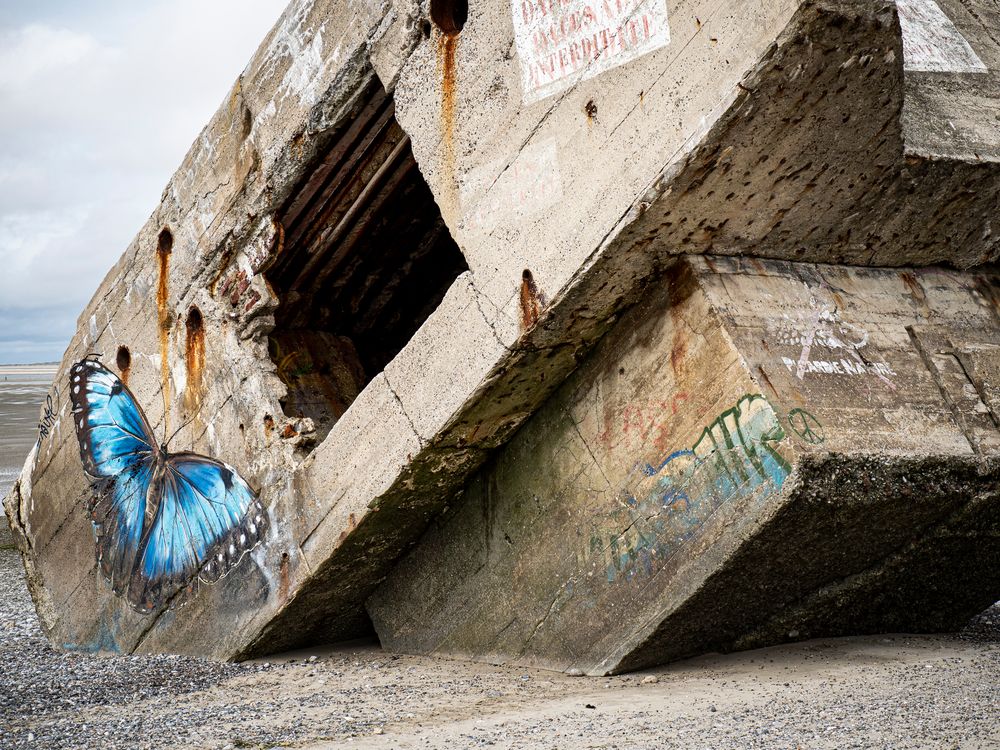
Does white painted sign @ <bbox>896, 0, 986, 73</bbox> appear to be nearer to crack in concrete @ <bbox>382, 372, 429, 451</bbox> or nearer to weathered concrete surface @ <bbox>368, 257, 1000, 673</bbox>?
weathered concrete surface @ <bbox>368, 257, 1000, 673</bbox>

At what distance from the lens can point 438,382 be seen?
4004 millimetres

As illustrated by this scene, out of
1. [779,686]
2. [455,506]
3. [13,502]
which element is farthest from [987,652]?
[13,502]

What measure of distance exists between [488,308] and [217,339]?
6.18 feet

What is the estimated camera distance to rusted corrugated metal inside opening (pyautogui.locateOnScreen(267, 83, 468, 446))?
4.72 m

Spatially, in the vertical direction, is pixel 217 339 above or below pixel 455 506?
above

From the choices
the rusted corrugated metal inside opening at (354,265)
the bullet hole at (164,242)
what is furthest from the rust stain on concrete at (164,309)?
the rusted corrugated metal inside opening at (354,265)

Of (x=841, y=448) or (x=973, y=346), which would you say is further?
(x=973, y=346)

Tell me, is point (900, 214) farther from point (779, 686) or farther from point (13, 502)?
point (13, 502)

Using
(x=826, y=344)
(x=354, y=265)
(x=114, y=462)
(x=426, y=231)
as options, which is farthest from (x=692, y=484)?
(x=114, y=462)

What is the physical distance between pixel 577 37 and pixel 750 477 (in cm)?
157

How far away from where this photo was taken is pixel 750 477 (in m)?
3.43
